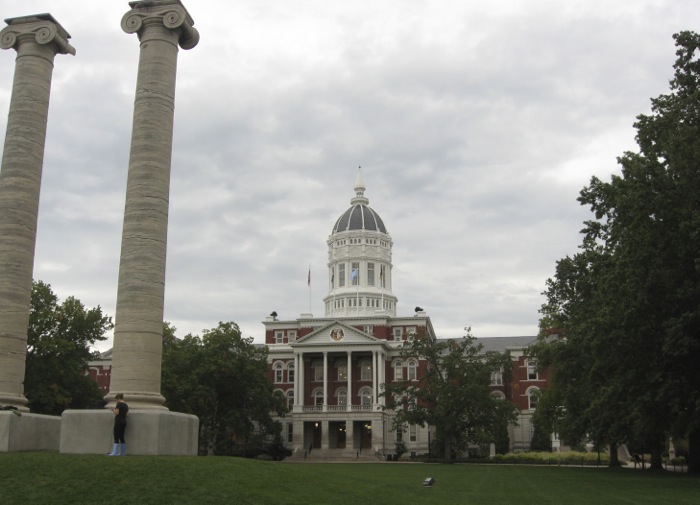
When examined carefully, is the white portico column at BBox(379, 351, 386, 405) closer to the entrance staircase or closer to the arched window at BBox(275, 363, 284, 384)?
the entrance staircase

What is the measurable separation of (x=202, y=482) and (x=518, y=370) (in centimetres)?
9474

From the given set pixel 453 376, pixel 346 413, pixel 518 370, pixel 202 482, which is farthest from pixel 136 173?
pixel 518 370

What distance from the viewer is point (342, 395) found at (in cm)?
10194

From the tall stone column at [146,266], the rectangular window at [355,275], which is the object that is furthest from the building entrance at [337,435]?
the tall stone column at [146,266]

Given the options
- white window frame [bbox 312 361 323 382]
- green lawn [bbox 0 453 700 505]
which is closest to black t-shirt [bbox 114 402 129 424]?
green lawn [bbox 0 453 700 505]

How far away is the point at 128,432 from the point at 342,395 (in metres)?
80.8

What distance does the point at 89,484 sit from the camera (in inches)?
675

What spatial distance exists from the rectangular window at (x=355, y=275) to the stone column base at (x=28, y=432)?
286 feet

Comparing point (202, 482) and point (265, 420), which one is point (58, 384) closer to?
point (265, 420)

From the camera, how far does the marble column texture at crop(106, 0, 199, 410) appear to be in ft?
77.5

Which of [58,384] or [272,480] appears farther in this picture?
[58,384]

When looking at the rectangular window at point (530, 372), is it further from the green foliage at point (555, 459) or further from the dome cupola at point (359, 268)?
the green foliage at point (555, 459)

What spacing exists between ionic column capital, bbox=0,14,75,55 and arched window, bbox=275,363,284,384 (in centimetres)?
8317

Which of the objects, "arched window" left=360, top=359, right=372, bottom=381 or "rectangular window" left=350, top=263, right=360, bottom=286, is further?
"rectangular window" left=350, top=263, right=360, bottom=286
